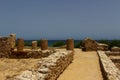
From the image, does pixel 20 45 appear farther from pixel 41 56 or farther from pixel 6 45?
pixel 41 56

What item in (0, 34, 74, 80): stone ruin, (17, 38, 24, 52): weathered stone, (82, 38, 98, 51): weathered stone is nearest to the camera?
(0, 34, 74, 80): stone ruin

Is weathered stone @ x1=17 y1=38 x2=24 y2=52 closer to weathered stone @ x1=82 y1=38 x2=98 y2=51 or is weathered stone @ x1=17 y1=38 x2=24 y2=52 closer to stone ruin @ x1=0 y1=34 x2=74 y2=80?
stone ruin @ x1=0 y1=34 x2=74 y2=80

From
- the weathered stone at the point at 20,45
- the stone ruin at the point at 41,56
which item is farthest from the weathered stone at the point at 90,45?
the weathered stone at the point at 20,45

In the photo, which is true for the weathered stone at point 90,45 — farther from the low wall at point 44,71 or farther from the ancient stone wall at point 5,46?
the low wall at point 44,71

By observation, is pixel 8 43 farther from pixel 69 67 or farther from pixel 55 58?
pixel 55 58

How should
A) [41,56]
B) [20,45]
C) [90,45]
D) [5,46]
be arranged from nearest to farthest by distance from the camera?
[41,56]
[5,46]
[20,45]
[90,45]

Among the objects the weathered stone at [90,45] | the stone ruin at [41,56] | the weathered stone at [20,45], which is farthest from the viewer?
the weathered stone at [90,45]

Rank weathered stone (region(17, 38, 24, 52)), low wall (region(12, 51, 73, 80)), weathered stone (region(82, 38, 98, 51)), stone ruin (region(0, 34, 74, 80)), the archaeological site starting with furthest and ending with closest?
weathered stone (region(82, 38, 98, 51)) < weathered stone (region(17, 38, 24, 52)) < the archaeological site < stone ruin (region(0, 34, 74, 80)) < low wall (region(12, 51, 73, 80))

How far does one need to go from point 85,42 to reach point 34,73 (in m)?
17.3

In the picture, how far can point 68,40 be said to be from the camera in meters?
24.5

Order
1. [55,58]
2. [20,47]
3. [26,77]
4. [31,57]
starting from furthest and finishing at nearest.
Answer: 1. [20,47]
2. [31,57]
3. [55,58]
4. [26,77]

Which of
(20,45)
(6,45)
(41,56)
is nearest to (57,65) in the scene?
(41,56)

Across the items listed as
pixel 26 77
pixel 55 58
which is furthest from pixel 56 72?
pixel 26 77

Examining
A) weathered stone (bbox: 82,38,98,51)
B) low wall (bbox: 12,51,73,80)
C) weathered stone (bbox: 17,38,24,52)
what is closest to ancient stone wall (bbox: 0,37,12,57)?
weathered stone (bbox: 17,38,24,52)
